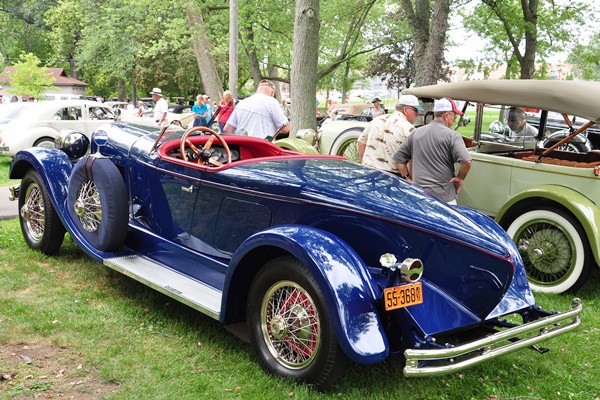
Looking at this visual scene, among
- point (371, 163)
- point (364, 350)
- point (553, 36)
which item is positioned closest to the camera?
point (364, 350)

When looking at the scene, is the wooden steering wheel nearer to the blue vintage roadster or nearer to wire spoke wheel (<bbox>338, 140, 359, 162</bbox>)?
the blue vintage roadster

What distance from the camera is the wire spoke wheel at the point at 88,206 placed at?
514cm

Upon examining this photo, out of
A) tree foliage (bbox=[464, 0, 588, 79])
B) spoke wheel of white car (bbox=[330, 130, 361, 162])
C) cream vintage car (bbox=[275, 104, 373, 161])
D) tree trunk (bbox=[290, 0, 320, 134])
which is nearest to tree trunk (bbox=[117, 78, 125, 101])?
tree foliage (bbox=[464, 0, 588, 79])

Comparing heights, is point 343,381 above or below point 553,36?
below

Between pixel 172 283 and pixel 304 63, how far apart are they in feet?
25.5

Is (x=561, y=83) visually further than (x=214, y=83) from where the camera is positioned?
No

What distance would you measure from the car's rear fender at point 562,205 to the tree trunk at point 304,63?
6.20 metres

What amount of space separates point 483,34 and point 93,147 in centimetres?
1896

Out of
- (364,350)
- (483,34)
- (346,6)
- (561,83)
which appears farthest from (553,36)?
(364,350)

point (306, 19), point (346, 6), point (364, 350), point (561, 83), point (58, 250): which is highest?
point (346, 6)

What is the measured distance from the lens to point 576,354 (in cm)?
421

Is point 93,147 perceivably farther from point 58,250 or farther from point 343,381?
point 343,381

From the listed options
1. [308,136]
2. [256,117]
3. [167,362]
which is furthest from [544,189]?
[308,136]

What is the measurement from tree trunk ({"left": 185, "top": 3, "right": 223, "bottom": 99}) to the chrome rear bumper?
18077 millimetres
